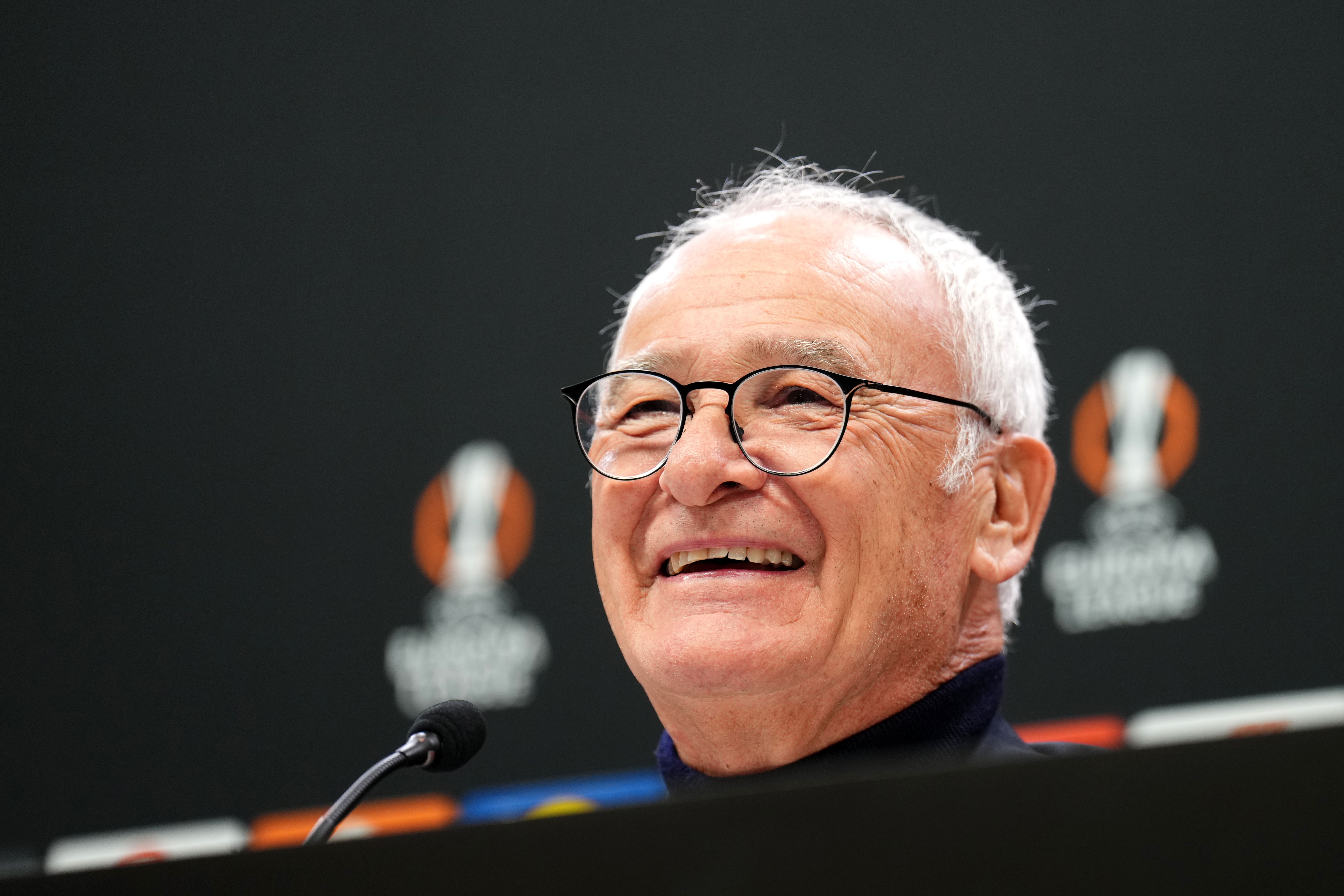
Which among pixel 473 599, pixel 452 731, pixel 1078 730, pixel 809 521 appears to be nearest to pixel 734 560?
pixel 809 521

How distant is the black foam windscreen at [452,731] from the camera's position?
3.78ft

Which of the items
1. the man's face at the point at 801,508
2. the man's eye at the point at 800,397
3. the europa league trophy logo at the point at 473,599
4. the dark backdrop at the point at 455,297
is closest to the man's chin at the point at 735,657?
the man's face at the point at 801,508

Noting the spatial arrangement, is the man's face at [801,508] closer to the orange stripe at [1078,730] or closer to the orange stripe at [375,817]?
the orange stripe at [1078,730]

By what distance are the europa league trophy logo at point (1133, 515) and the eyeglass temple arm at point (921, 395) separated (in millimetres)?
999

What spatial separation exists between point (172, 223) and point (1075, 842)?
3.02 meters

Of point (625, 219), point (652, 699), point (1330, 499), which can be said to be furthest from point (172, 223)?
point (1330, 499)

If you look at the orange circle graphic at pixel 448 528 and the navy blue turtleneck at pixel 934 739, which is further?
the orange circle graphic at pixel 448 528

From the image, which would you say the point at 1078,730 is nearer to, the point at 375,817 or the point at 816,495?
the point at 816,495

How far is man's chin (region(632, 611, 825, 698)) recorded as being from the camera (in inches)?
47.2

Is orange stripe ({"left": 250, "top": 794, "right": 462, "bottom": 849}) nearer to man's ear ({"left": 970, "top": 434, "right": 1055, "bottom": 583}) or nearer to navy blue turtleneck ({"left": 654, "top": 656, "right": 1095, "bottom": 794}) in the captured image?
Answer: navy blue turtleneck ({"left": 654, "top": 656, "right": 1095, "bottom": 794})

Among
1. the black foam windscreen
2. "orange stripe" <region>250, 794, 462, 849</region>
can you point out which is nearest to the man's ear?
the black foam windscreen

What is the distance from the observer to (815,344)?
130 centimetres

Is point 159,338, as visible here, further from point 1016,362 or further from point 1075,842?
point 1075,842

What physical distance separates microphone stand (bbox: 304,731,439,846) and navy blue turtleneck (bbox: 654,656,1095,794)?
0.31 m
